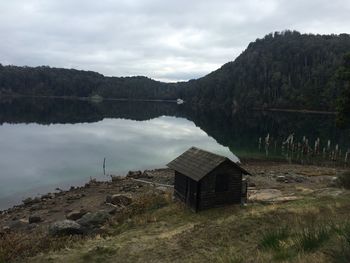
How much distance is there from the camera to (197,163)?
91.3ft

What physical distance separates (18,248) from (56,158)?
42586mm

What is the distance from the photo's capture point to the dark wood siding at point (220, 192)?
1035 inches

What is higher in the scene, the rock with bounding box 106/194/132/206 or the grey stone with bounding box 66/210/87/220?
the rock with bounding box 106/194/132/206

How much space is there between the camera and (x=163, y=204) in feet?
96.4

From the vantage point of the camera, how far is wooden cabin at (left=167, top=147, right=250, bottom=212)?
26.2 metres

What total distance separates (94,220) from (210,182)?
7.58 meters

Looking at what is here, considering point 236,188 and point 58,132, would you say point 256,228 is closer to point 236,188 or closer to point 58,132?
point 236,188

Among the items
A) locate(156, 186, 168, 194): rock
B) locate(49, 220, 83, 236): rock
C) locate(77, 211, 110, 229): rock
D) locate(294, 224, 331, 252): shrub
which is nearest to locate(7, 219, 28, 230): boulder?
locate(77, 211, 110, 229): rock

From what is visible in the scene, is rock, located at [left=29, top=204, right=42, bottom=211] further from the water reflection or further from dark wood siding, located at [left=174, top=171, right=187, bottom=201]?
dark wood siding, located at [left=174, top=171, right=187, bottom=201]

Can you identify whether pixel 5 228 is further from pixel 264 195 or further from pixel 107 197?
pixel 264 195

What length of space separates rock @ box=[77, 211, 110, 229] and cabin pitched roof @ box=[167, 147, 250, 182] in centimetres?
576

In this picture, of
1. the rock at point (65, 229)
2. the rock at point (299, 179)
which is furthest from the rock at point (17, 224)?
the rock at point (299, 179)

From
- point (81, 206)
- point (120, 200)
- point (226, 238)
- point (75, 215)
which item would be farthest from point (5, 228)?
point (226, 238)

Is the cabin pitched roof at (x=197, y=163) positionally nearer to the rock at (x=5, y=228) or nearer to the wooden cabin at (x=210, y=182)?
the wooden cabin at (x=210, y=182)
